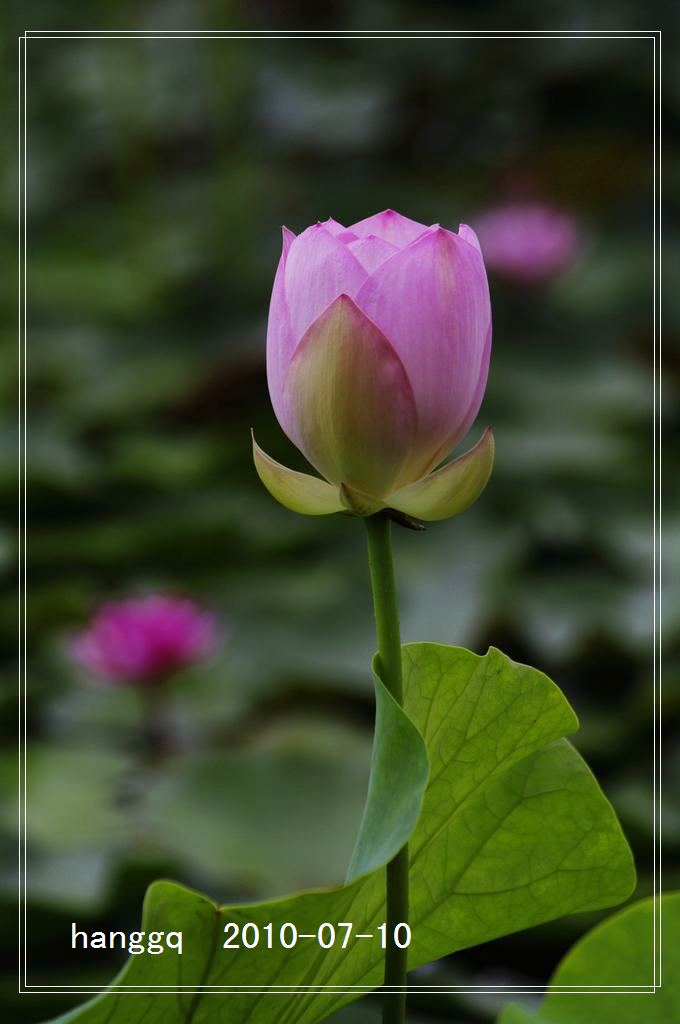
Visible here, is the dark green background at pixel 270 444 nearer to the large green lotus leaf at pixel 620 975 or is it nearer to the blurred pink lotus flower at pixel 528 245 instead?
the blurred pink lotus flower at pixel 528 245

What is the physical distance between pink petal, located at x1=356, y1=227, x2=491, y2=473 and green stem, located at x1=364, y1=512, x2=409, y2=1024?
0.02 metres

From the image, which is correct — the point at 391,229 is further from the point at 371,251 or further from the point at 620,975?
the point at 620,975

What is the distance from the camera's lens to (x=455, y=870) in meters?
0.27

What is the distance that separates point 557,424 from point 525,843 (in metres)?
1.08

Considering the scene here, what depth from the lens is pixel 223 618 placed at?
0.99 m

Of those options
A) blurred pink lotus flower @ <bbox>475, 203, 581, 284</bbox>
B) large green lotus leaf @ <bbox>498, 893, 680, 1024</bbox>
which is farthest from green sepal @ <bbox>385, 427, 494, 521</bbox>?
blurred pink lotus flower @ <bbox>475, 203, 581, 284</bbox>

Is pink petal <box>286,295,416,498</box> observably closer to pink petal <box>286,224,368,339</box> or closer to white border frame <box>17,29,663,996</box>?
pink petal <box>286,224,368,339</box>

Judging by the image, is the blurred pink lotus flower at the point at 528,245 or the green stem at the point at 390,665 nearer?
the green stem at the point at 390,665

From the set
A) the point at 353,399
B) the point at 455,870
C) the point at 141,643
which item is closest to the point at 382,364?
the point at 353,399

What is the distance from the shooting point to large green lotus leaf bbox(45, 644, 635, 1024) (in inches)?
9.7

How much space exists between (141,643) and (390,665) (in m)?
0.58

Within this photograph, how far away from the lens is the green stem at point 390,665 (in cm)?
22

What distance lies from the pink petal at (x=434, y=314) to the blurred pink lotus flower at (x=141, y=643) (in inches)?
22.8

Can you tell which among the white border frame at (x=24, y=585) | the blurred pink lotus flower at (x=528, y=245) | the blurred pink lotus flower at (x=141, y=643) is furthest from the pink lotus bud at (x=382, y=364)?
the blurred pink lotus flower at (x=528, y=245)
